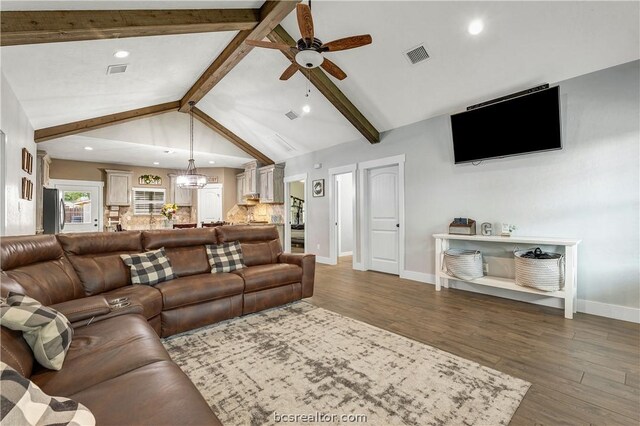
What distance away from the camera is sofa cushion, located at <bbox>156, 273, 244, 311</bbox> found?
273 cm

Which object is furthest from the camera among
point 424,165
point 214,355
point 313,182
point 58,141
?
point 313,182

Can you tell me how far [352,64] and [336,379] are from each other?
405 cm

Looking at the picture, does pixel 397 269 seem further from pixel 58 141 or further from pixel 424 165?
pixel 58 141

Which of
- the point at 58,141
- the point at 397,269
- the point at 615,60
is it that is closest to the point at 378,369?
the point at 397,269

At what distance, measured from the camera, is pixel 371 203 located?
19.5ft

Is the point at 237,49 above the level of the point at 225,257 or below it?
above

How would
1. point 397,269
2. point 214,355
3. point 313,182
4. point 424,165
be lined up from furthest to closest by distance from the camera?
1. point 313,182
2. point 397,269
3. point 424,165
4. point 214,355

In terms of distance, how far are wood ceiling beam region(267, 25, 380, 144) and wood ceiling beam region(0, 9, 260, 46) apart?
1.84 feet

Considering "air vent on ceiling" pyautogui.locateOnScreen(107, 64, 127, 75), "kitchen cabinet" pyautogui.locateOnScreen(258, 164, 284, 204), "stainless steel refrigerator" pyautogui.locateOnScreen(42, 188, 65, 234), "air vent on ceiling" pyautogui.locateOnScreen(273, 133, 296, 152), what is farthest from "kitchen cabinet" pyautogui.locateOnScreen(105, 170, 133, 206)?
"air vent on ceiling" pyautogui.locateOnScreen(107, 64, 127, 75)

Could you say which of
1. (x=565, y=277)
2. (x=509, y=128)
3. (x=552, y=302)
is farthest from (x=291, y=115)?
(x=552, y=302)

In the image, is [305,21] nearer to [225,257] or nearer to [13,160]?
[225,257]

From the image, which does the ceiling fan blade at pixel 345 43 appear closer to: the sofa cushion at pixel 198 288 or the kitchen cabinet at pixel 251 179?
the sofa cushion at pixel 198 288

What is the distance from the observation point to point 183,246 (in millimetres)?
3420

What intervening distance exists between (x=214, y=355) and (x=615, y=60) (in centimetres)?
495
